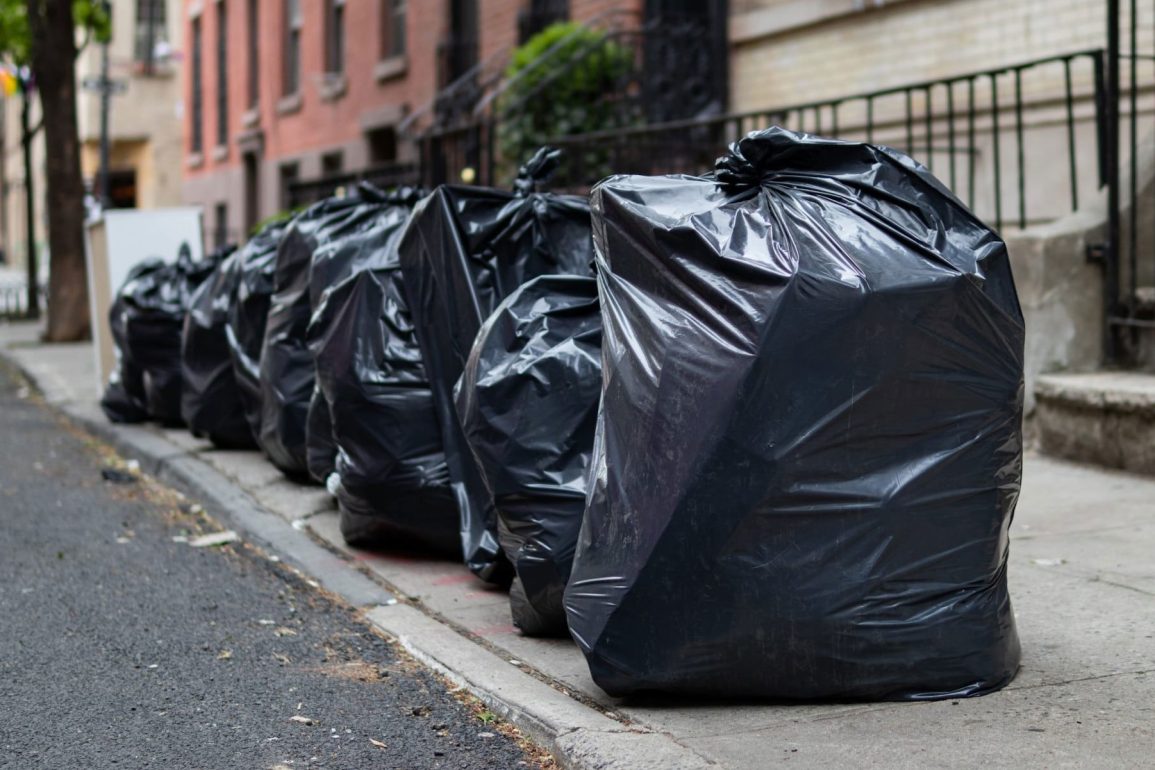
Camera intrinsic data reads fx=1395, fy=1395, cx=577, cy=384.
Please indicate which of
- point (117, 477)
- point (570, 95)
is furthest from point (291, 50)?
point (117, 477)

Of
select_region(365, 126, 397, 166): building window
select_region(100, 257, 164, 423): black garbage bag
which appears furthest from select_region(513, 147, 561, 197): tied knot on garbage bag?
select_region(365, 126, 397, 166): building window

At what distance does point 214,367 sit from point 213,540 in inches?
71.0

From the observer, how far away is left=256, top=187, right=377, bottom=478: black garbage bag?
19.0ft

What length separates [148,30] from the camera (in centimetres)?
3691

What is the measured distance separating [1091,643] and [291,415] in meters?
3.51

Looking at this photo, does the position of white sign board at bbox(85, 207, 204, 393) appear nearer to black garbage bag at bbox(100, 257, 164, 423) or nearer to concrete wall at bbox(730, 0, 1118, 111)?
black garbage bag at bbox(100, 257, 164, 423)

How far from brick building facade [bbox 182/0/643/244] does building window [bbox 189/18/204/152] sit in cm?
4

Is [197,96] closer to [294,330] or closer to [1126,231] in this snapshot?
[294,330]

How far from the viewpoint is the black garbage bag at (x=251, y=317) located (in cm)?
646

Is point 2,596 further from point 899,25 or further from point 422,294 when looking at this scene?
point 899,25

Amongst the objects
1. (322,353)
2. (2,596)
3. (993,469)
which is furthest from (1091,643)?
(2,596)

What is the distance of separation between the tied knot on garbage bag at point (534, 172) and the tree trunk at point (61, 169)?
40.3 ft

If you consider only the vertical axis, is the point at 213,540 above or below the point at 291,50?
below

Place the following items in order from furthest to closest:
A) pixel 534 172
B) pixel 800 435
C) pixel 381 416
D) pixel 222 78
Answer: pixel 222 78 → pixel 381 416 → pixel 534 172 → pixel 800 435
